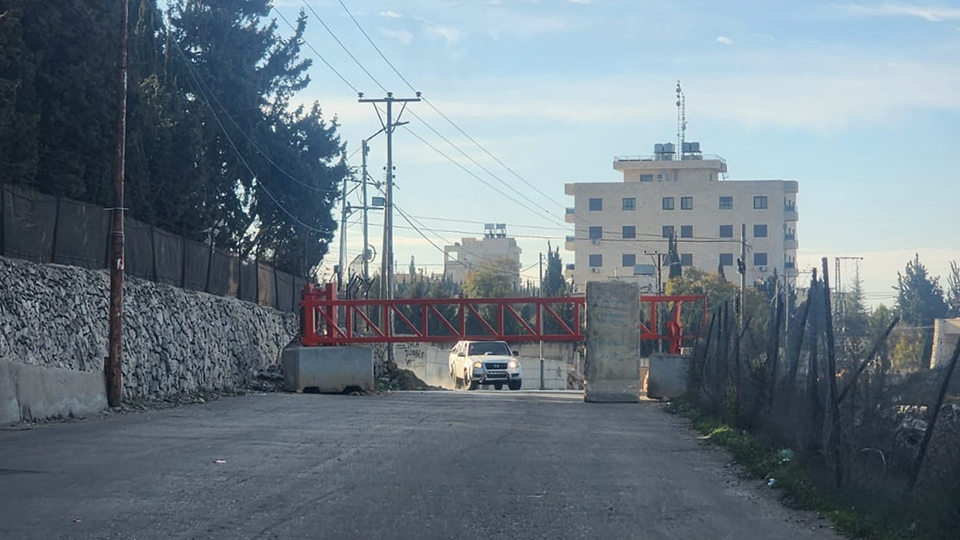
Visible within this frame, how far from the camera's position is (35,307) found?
23.0 meters

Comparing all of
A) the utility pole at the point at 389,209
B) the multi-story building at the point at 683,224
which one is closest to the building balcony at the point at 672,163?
the multi-story building at the point at 683,224

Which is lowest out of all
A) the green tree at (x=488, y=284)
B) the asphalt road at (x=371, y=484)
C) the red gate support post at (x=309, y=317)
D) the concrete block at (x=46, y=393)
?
the asphalt road at (x=371, y=484)

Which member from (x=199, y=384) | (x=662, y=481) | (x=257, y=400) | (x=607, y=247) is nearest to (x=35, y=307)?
(x=257, y=400)

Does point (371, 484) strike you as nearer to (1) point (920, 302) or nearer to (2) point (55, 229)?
(1) point (920, 302)

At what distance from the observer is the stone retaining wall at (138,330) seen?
22.6 m

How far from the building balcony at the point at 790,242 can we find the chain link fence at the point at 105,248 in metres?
67.8

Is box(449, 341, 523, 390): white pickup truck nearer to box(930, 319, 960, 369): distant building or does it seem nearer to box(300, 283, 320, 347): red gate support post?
box(300, 283, 320, 347): red gate support post

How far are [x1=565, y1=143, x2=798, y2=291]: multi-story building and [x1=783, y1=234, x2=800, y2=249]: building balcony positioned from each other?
0.28 feet

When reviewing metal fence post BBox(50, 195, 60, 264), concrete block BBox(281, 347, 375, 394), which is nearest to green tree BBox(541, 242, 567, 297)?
concrete block BBox(281, 347, 375, 394)

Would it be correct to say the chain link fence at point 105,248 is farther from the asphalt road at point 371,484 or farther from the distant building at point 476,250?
the distant building at point 476,250

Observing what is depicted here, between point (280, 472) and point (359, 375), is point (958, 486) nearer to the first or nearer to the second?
point (280, 472)

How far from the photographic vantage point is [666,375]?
34094 millimetres

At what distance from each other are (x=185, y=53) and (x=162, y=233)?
51.1ft

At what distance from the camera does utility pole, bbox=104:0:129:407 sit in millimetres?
23906
